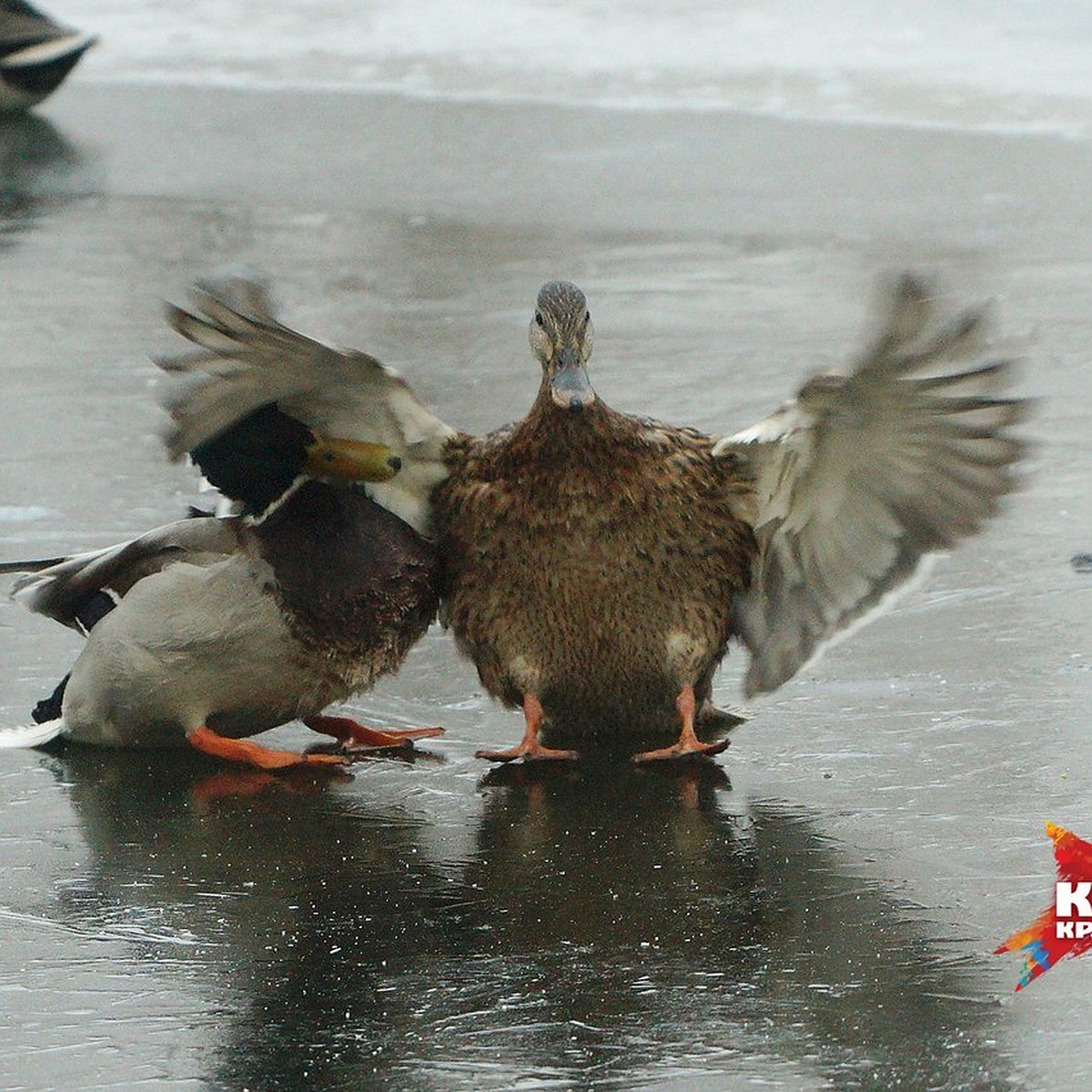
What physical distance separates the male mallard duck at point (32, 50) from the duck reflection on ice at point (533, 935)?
844 cm

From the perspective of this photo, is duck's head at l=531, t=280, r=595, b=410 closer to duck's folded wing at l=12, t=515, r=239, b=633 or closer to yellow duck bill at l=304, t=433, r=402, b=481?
yellow duck bill at l=304, t=433, r=402, b=481

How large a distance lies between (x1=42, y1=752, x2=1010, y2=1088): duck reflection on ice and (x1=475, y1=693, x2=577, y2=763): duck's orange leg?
36mm

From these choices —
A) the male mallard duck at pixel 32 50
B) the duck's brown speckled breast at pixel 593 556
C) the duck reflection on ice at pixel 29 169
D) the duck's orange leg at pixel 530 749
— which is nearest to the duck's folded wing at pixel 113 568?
the duck's brown speckled breast at pixel 593 556

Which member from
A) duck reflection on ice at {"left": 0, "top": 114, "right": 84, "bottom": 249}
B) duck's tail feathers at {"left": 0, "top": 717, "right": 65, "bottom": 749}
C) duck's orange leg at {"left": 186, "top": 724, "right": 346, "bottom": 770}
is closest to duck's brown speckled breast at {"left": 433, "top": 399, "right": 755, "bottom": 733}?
duck's orange leg at {"left": 186, "top": 724, "right": 346, "bottom": 770}

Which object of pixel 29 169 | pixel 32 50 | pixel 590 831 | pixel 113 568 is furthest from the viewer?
pixel 32 50

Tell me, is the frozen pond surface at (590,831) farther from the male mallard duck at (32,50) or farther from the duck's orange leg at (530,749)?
the male mallard duck at (32,50)

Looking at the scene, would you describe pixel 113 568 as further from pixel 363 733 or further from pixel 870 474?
pixel 870 474

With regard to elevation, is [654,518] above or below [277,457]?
below

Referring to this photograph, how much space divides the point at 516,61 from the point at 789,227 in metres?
4.73

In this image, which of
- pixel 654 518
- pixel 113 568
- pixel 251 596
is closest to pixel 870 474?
pixel 654 518

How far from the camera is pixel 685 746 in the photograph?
176 inches

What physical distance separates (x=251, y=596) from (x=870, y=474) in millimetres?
1265

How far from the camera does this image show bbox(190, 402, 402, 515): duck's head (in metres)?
4.59

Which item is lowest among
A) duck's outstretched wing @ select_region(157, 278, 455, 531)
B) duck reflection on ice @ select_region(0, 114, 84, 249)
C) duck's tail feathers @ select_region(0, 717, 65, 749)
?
duck's tail feathers @ select_region(0, 717, 65, 749)
